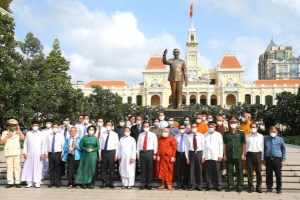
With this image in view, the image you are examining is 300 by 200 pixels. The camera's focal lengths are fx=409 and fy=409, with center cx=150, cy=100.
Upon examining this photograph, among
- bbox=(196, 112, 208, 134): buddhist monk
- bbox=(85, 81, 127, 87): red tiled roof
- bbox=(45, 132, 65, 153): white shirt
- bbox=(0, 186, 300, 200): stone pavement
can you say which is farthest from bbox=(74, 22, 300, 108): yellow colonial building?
bbox=(0, 186, 300, 200): stone pavement

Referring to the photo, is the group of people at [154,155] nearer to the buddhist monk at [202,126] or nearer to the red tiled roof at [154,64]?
the buddhist monk at [202,126]

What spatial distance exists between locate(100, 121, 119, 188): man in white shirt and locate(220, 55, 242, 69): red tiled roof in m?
79.0

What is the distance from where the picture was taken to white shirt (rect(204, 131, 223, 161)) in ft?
32.3

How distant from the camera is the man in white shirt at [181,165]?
10219 millimetres

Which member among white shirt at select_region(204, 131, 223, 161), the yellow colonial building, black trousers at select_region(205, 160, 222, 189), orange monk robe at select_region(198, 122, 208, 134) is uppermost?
the yellow colonial building

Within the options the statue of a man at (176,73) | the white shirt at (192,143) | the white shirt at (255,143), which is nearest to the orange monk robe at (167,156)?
the white shirt at (192,143)

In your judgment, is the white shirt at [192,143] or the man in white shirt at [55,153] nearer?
the white shirt at [192,143]

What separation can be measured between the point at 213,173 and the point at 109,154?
104 inches

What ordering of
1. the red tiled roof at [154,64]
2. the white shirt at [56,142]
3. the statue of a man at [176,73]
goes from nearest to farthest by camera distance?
1. the white shirt at [56,142]
2. the statue of a man at [176,73]
3. the red tiled roof at [154,64]

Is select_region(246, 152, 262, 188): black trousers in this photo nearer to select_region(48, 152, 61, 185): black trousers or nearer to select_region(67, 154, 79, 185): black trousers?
select_region(67, 154, 79, 185): black trousers

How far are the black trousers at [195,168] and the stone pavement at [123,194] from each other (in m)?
0.37

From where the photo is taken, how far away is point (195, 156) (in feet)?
33.0

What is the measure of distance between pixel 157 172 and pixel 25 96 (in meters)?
12.7

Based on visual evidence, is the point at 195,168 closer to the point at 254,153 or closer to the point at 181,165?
the point at 181,165
